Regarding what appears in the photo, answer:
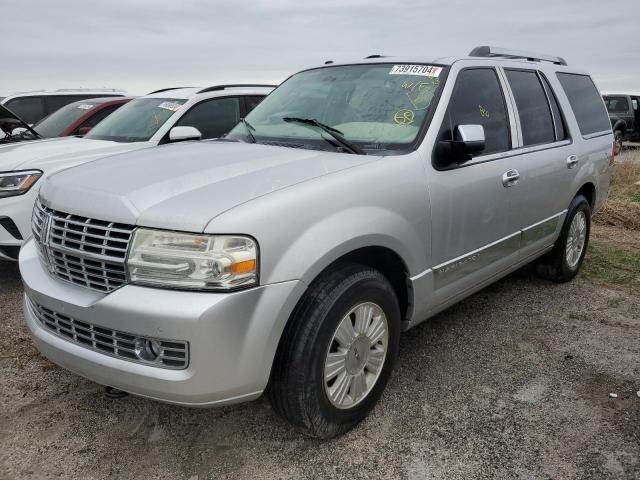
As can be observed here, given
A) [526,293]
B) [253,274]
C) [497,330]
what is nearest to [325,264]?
[253,274]

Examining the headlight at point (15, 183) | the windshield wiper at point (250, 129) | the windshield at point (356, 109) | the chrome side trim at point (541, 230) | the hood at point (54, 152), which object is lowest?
the chrome side trim at point (541, 230)

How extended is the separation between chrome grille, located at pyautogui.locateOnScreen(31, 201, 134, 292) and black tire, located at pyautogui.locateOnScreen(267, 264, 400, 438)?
0.73 meters

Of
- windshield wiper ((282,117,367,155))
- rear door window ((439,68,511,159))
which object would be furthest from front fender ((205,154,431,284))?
rear door window ((439,68,511,159))

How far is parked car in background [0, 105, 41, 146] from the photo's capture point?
6.28 m

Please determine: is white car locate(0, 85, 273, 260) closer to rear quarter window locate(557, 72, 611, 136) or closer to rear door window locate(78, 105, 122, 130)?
rear door window locate(78, 105, 122, 130)

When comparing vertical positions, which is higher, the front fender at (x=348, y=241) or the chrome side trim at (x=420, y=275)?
the front fender at (x=348, y=241)

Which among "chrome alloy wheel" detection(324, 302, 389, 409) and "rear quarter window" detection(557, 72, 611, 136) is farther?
"rear quarter window" detection(557, 72, 611, 136)

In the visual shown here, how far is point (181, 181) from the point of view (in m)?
2.53

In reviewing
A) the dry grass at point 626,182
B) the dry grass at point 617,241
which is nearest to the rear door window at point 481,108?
the dry grass at point 617,241

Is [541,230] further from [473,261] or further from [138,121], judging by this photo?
[138,121]

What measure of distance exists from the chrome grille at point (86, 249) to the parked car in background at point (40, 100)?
30.5 feet

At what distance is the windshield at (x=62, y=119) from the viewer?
306 inches

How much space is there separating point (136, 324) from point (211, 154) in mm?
1189

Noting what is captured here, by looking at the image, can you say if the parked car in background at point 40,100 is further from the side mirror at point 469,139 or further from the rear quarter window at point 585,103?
the side mirror at point 469,139
